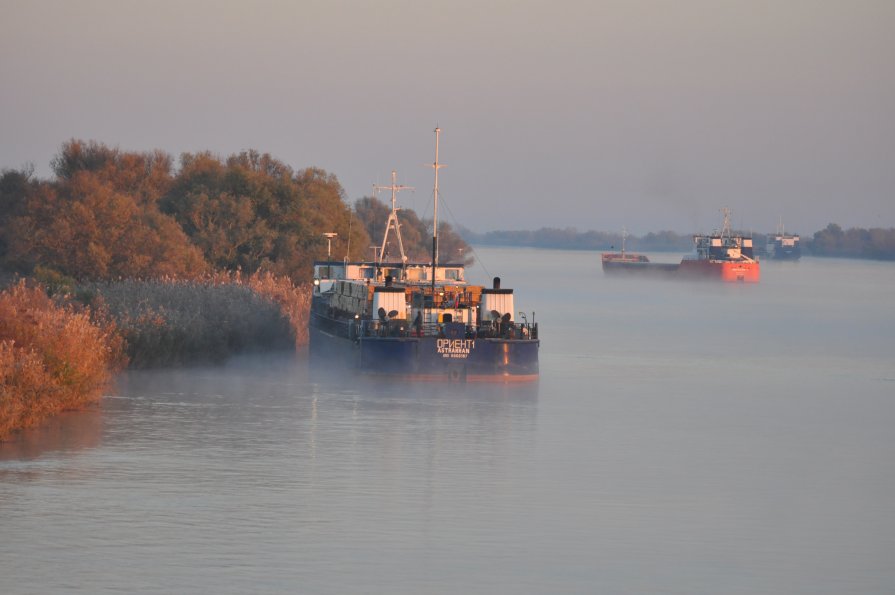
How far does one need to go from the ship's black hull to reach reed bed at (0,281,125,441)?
862 cm

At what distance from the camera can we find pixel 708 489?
948 inches

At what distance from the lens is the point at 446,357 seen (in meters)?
38.5

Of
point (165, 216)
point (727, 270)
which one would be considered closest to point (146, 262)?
point (165, 216)

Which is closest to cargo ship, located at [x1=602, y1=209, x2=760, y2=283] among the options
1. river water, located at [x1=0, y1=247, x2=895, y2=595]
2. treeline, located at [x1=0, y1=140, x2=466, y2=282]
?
treeline, located at [x1=0, y1=140, x2=466, y2=282]

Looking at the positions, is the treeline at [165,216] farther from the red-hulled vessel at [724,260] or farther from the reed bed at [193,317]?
the red-hulled vessel at [724,260]

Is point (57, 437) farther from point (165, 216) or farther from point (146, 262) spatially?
point (165, 216)

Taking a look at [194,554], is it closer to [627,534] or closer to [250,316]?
[627,534]

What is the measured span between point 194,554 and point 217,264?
46.1 meters

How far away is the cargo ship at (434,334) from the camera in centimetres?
3866

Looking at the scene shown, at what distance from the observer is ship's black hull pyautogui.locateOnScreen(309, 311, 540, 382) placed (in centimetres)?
3853

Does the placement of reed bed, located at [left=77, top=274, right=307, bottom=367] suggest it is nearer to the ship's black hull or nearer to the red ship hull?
the ship's black hull

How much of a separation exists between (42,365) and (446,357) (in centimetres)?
1354

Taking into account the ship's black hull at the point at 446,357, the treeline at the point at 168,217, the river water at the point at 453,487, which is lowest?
the river water at the point at 453,487

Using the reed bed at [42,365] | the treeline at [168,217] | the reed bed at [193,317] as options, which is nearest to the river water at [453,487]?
the reed bed at [42,365]
